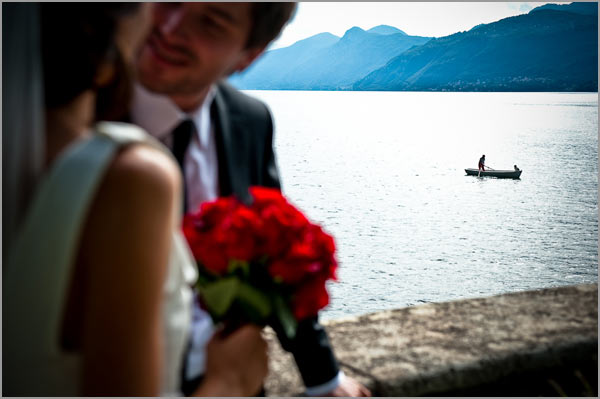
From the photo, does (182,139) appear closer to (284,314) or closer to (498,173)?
(284,314)

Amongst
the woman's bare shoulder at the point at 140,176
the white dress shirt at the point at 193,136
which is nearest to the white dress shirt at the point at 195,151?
the white dress shirt at the point at 193,136

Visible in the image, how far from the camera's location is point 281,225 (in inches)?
69.1

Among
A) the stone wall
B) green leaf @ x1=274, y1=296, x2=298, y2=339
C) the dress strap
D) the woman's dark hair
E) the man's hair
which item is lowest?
the stone wall

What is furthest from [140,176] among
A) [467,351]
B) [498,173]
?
[498,173]

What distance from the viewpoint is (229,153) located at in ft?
6.33

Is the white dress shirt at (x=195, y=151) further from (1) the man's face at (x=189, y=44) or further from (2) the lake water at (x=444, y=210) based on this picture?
(2) the lake water at (x=444, y=210)

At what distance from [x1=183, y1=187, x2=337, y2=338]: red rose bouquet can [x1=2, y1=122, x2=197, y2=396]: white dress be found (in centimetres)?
55

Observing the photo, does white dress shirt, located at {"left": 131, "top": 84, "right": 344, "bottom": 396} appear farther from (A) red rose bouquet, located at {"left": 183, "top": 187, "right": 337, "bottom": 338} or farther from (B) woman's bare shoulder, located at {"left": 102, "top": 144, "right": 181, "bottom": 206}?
(B) woman's bare shoulder, located at {"left": 102, "top": 144, "right": 181, "bottom": 206}

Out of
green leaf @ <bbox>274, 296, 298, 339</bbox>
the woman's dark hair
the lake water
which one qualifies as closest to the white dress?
the woman's dark hair

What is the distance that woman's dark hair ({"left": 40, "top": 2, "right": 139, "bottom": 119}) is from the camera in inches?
42.7

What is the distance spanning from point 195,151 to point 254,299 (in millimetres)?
464

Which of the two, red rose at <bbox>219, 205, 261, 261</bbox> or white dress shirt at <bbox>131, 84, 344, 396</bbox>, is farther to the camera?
Result: white dress shirt at <bbox>131, 84, 344, 396</bbox>

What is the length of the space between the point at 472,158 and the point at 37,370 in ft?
328

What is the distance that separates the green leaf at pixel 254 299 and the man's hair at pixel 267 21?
0.71 metres
